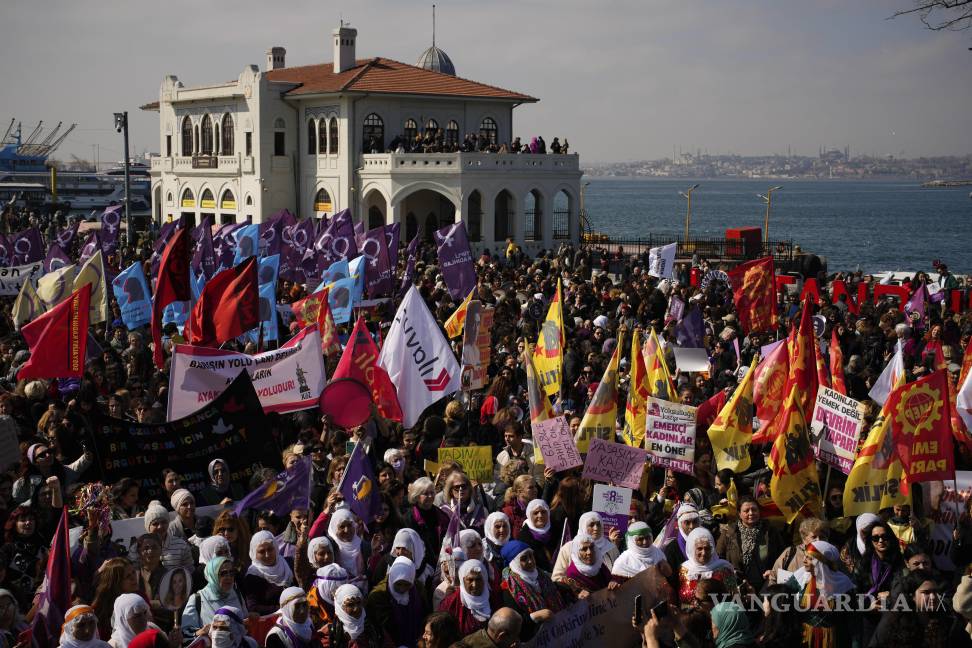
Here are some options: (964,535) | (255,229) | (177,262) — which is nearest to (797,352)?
(964,535)

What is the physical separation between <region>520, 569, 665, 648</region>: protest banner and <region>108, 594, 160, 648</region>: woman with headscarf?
7.39ft

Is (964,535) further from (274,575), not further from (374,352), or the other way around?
(374,352)

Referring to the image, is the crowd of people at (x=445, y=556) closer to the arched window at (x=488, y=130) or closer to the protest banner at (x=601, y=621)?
the protest banner at (x=601, y=621)

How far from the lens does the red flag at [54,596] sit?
7191mm

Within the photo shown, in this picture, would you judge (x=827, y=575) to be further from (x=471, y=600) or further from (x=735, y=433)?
(x=735, y=433)

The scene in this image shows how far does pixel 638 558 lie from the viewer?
8.38 metres

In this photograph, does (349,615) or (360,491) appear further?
(360,491)

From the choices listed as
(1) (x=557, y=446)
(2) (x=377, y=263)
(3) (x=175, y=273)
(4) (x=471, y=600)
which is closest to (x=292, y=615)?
(4) (x=471, y=600)

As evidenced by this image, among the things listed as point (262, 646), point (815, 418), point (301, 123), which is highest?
point (301, 123)

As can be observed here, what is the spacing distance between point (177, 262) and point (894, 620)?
11948mm

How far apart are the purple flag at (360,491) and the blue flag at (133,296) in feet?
32.1

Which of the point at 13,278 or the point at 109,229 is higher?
the point at 109,229

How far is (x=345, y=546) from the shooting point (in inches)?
325

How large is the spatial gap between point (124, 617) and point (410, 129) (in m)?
39.7
